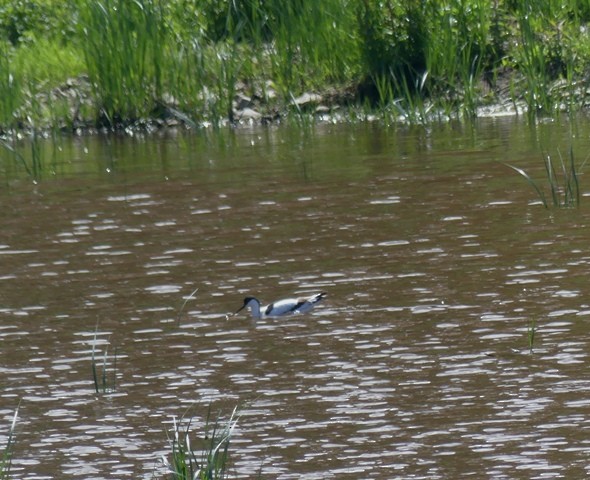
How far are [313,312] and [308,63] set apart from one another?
930 centimetres

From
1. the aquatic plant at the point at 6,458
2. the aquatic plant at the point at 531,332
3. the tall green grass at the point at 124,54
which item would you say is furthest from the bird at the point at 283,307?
the tall green grass at the point at 124,54

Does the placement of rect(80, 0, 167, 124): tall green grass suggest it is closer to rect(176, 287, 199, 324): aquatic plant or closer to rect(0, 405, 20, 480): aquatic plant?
rect(176, 287, 199, 324): aquatic plant

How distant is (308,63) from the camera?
1834 centimetres

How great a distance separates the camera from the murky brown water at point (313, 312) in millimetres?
7008

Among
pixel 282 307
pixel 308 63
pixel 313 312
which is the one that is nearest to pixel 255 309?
pixel 282 307

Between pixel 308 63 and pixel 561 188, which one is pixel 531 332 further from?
pixel 308 63

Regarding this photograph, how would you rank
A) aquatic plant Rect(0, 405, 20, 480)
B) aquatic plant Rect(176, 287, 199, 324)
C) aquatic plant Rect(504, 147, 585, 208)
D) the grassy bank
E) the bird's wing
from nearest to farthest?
aquatic plant Rect(0, 405, 20, 480) → the bird's wing → aquatic plant Rect(176, 287, 199, 324) → aquatic plant Rect(504, 147, 585, 208) → the grassy bank

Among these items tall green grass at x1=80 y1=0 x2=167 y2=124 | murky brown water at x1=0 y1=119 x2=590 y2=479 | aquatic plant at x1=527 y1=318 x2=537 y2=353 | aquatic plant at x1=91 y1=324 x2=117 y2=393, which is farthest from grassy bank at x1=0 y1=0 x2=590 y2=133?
aquatic plant at x1=91 y1=324 x2=117 y2=393

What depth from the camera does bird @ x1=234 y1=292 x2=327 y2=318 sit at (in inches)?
361

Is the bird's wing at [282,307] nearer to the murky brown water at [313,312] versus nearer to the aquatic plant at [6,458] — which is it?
the murky brown water at [313,312]

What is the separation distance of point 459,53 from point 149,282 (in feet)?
25.6

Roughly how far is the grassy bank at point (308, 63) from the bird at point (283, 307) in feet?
25.0

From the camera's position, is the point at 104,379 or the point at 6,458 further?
the point at 104,379

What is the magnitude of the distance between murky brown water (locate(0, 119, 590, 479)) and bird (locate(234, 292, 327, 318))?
0.06 m
